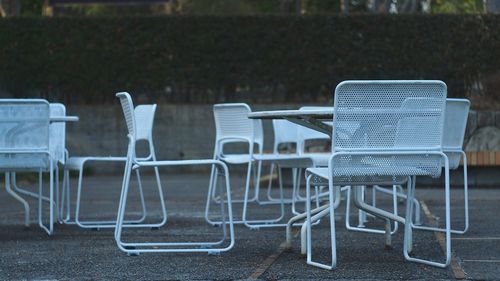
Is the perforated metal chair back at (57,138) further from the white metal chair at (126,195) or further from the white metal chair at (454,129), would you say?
the white metal chair at (454,129)

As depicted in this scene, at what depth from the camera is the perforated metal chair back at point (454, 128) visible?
23.5ft

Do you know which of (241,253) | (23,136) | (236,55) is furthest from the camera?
(236,55)

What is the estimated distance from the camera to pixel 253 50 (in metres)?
16.5

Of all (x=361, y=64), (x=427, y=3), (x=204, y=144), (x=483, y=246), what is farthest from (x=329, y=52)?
(x=427, y=3)

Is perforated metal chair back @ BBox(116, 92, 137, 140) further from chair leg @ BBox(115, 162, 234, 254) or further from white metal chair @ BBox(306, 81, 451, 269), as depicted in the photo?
white metal chair @ BBox(306, 81, 451, 269)

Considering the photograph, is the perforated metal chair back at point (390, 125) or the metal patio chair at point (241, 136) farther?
the metal patio chair at point (241, 136)

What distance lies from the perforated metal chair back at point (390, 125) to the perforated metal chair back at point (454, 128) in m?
1.60

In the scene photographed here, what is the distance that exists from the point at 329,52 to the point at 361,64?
55 centimetres

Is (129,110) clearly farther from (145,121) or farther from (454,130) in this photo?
(454,130)

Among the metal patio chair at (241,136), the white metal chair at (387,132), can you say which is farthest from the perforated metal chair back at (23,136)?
the white metal chair at (387,132)

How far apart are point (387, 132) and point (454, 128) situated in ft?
6.06

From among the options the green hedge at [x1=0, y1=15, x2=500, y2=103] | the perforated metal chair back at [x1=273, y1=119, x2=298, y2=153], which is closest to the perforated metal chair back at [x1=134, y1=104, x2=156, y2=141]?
the perforated metal chair back at [x1=273, y1=119, x2=298, y2=153]

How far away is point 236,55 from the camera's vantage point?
1659 cm

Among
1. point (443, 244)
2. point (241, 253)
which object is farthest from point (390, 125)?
point (443, 244)
